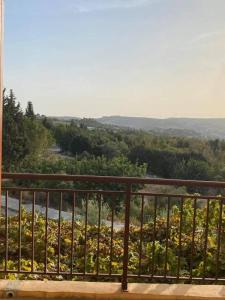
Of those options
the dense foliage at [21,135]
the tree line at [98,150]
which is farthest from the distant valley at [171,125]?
the dense foliage at [21,135]

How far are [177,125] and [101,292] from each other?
1082 inches

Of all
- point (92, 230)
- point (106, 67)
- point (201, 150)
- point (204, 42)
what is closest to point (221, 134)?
point (201, 150)

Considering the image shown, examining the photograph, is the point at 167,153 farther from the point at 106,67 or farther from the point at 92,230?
the point at 92,230

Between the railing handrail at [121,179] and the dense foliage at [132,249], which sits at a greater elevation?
the railing handrail at [121,179]

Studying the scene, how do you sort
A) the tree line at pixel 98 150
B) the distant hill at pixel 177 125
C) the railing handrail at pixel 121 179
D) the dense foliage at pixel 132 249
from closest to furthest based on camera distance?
the railing handrail at pixel 121 179, the dense foliage at pixel 132 249, the tree line at pixel 98 150, the distant hill at pixel 177 125

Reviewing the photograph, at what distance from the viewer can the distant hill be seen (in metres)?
28.9

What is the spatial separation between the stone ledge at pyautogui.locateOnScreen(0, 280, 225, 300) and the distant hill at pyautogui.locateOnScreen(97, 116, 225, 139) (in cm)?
2517

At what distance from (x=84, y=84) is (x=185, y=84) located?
5919mm

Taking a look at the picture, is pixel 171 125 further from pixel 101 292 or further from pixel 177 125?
pixel 101 292

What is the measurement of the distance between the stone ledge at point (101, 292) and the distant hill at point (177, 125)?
82.6 ft

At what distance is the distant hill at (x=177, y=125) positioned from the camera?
28859mm

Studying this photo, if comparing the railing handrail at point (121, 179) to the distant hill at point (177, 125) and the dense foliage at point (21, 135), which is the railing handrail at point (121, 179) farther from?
the distant hill at point (177, 125)

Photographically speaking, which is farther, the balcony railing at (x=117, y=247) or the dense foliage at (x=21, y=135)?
the dense foliage at (x=21, y=135)

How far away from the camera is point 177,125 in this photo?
3016 cm
